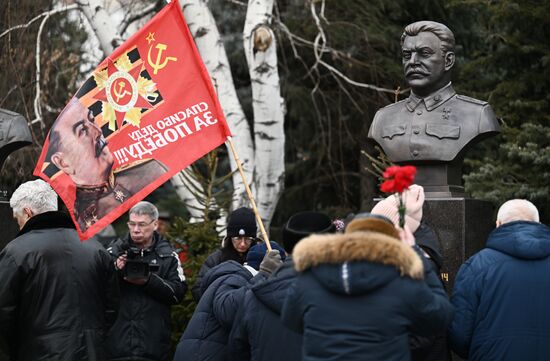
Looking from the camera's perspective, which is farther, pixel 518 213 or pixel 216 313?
pixel 216 313

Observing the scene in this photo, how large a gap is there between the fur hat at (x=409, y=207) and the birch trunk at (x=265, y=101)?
5.98 metres

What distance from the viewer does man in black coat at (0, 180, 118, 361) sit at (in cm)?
720

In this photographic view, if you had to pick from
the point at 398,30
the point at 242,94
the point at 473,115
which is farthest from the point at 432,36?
the point at 242,94

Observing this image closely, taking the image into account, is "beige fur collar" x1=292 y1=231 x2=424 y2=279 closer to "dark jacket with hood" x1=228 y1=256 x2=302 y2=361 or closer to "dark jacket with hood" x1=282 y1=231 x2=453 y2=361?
"dark jacket with hood" x1=282 y1=231 x2=453 y2=361

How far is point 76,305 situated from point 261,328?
5.08ft

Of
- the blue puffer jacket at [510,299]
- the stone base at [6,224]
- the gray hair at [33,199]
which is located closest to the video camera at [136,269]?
the gray hair at [33,199]

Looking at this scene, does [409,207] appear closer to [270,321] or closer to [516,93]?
[270,321]

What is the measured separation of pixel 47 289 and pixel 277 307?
1.81 metres

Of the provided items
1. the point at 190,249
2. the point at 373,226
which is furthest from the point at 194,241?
the point at 373,226

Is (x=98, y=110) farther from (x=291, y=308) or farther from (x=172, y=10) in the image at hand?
(x=291, y=308)

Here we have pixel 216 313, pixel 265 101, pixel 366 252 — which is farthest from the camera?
pixel 265 101

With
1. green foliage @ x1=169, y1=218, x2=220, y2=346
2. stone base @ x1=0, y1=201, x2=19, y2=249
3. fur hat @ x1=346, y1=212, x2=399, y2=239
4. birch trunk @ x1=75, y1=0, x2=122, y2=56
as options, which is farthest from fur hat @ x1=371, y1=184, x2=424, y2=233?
birch trunk @ x1=75, y1=0, x2=122, y2=56

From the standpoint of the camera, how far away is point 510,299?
6.49 metres

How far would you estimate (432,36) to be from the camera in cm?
845
